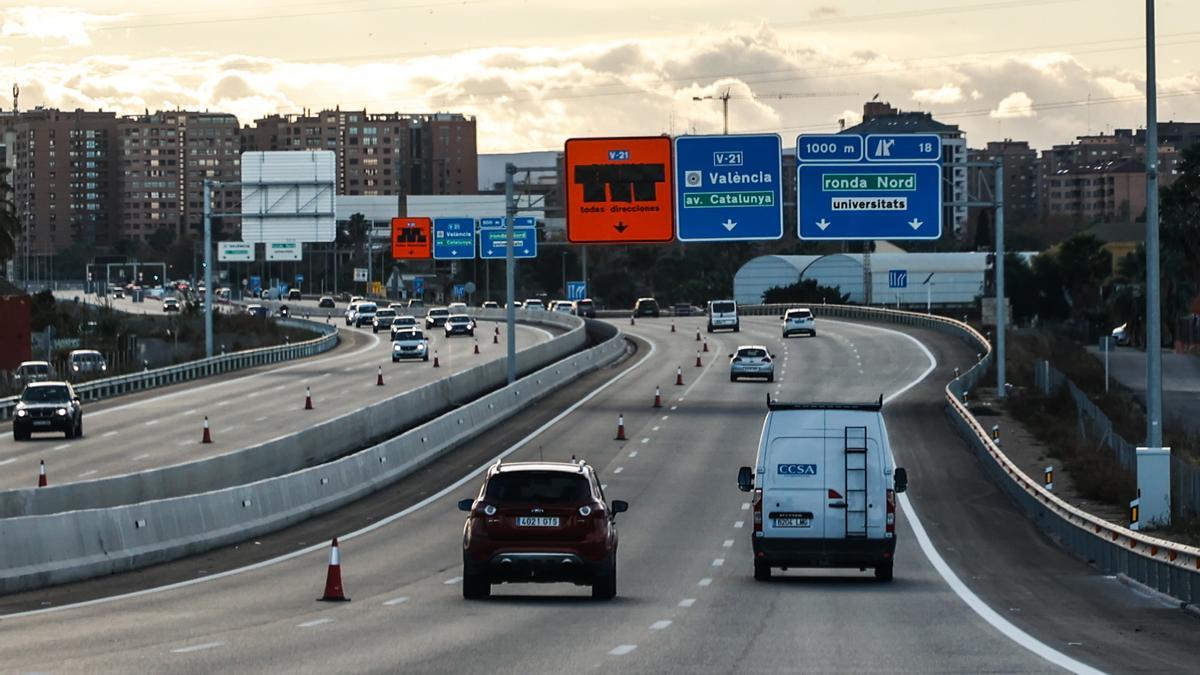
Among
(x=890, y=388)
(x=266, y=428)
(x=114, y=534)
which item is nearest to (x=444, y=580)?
(x=114, y=534)

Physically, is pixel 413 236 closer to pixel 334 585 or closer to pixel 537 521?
pixel 334 585

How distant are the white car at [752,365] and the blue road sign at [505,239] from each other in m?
17.7

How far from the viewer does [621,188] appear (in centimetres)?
5666

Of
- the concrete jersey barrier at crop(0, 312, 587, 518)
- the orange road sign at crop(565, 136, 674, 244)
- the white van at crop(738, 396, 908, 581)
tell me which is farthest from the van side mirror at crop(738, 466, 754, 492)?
the orange road sign at crop(565, 136, 674, 244)

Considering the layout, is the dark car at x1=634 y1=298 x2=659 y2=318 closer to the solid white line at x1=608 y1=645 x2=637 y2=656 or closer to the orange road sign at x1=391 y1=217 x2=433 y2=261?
the orange road sign at x1=391 y1=217 x2=433 y2=261

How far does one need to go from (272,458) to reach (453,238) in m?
64.9

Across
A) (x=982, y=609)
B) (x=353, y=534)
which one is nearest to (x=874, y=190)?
(x=353, y=534)

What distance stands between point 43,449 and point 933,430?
2391cm

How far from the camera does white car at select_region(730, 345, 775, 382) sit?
73.9 meters

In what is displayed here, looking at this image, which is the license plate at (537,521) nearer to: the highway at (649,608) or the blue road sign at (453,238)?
the highway at (649,608)

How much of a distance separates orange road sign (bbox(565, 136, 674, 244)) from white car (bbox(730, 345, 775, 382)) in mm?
17955

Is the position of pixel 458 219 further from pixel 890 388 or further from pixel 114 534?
pixel 114 534

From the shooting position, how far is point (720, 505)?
1534 inches

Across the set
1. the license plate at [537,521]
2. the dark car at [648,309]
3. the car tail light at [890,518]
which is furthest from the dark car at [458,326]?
the license plate at [537,521]
